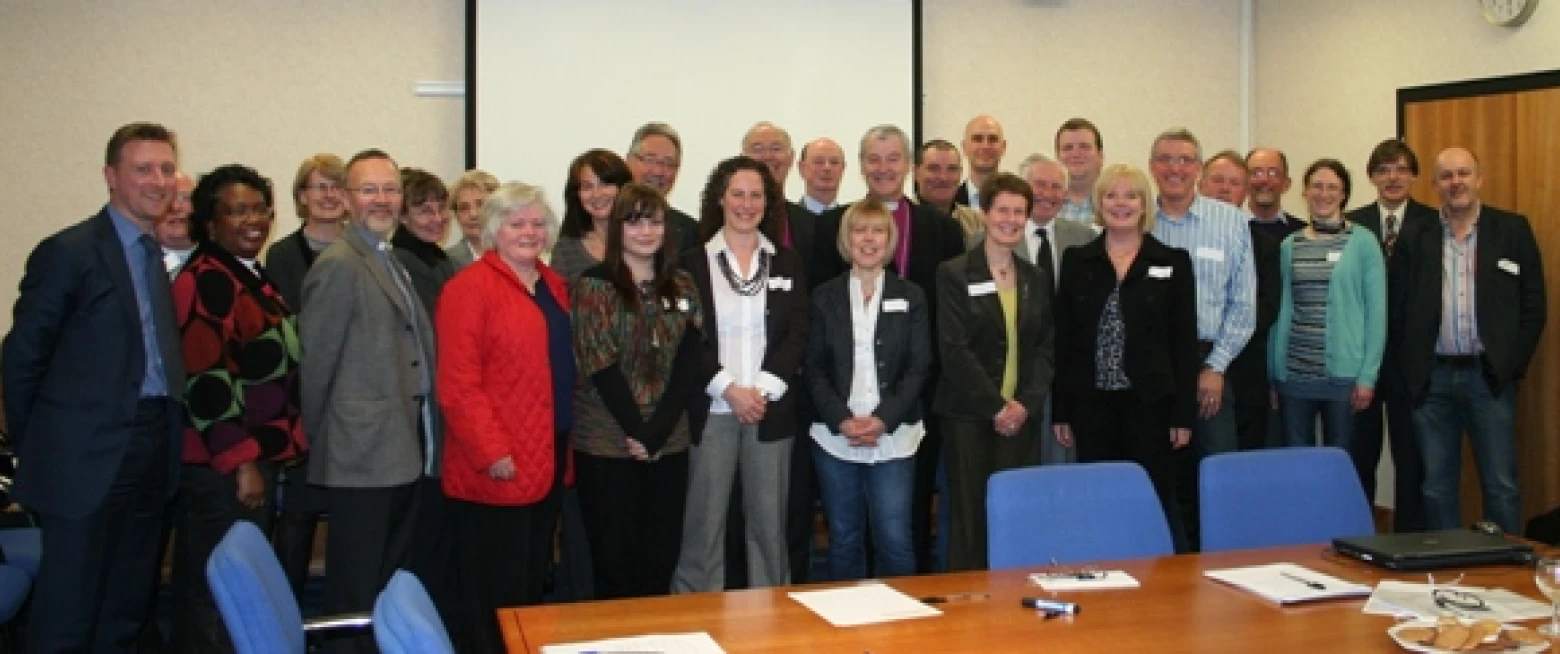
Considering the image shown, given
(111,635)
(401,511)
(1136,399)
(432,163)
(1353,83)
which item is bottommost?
(111,635)

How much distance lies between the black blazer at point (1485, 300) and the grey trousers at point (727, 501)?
9.43 ft

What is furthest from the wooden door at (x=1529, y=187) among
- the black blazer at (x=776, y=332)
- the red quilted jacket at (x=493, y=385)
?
the red quilted jacket at (x=493, y=385)

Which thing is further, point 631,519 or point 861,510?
point 861,510

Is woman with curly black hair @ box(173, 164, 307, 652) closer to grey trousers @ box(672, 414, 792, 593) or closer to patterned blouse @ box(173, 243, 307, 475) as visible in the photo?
patterned blouse @ box(173, 243, 307, 475)

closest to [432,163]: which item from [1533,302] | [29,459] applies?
[29,459]

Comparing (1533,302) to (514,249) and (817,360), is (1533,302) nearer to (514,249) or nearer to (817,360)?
(817,360)

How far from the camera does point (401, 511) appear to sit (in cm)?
395

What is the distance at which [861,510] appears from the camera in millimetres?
4652

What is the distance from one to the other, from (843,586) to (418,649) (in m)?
1.12

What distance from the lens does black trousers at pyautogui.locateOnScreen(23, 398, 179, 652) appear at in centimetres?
350

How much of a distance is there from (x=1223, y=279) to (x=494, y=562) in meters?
2.96

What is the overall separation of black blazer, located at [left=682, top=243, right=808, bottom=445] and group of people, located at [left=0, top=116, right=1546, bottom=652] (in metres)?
0.01

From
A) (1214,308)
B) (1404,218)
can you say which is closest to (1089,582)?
(1214,308)

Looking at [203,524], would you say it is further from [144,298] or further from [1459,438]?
[1459,438]
